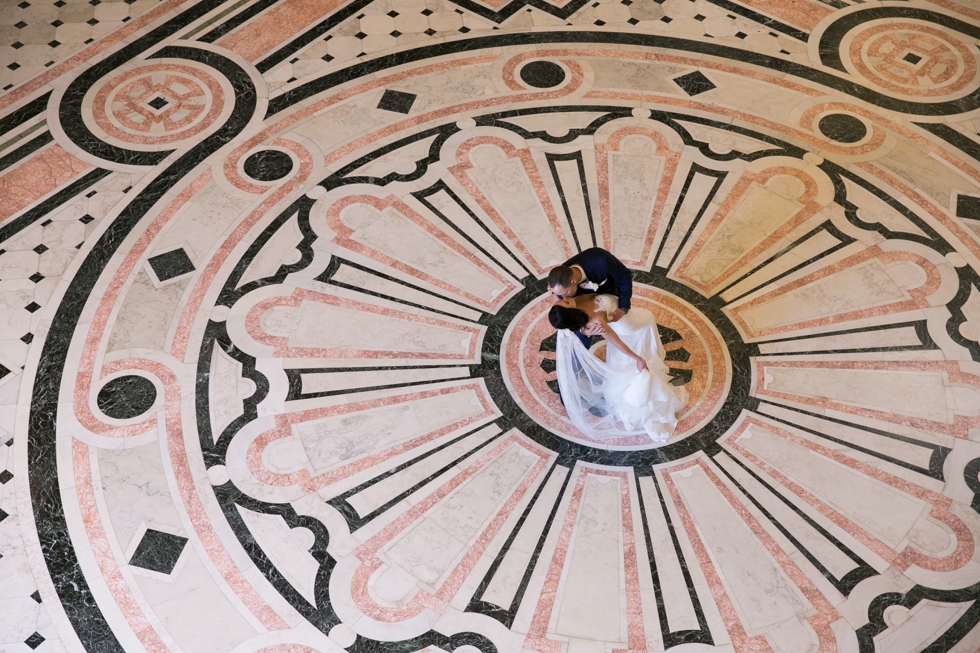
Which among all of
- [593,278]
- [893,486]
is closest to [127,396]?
[593,278]

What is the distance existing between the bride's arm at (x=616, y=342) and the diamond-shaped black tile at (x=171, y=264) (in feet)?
7.97

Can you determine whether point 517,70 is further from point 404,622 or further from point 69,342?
point 404,622

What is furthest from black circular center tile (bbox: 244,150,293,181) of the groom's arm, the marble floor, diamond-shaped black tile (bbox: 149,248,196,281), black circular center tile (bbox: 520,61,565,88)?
the groom's arm

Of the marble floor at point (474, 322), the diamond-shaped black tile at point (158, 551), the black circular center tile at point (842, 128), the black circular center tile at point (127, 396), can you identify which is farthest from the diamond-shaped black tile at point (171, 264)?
the black circular center tile at point (842, 128)

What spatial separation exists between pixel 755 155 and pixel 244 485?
358 centimetres

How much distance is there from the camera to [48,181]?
17.8 feet

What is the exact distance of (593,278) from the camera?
4.02m

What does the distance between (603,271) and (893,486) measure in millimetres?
1760

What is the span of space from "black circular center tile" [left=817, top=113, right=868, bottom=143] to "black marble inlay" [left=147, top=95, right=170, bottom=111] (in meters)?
4.24

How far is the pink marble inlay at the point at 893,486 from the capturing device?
4051 mm

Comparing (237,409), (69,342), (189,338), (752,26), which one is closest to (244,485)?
(237,409)

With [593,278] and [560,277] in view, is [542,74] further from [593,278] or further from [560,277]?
[560,277]

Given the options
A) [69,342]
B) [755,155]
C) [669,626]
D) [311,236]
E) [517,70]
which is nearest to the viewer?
[669,626]

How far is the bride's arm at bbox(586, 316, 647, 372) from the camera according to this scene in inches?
155
